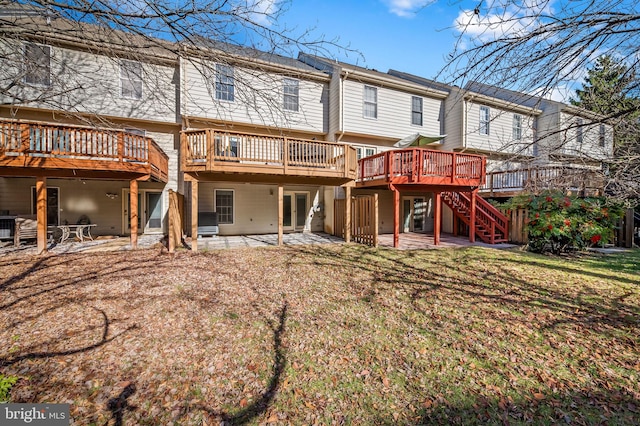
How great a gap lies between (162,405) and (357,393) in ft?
5.90

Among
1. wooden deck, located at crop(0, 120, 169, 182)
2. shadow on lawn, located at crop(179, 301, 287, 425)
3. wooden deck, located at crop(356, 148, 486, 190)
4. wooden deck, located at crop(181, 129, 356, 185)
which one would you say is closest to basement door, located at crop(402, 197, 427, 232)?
wooden deck, located at crop(356, 148, 486, 190)

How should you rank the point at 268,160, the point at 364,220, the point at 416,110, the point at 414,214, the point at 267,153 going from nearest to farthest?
the point at 268,160 → the point at 267,153 → the point at 364,220 → the point at 416,110 → the point at 414,214

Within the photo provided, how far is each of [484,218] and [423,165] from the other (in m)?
4.10

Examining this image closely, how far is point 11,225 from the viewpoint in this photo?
873 cm

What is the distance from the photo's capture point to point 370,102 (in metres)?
13.0

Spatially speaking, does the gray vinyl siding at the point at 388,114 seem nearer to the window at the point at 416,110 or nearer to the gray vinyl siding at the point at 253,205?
the window at the point at 416,110

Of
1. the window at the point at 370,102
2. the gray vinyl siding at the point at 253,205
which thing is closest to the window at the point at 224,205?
the gray vinyl siding at the point at 253,205

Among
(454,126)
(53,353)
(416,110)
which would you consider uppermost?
(416,110)

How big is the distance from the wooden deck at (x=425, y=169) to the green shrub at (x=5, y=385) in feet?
30.7

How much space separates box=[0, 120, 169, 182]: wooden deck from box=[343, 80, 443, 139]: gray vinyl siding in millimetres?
8194

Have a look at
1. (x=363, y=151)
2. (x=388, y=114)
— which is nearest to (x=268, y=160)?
(x=363, y=151)

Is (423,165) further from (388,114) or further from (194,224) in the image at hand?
(194,224)

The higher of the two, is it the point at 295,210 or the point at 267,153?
the point at 267,153

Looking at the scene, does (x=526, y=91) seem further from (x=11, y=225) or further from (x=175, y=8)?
(x=11, y=225)
